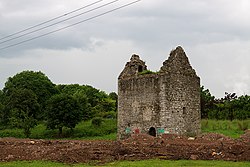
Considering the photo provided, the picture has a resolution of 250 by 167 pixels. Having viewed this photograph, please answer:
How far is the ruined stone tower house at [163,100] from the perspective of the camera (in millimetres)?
32812

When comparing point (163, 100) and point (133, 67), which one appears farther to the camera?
point (133, 67)

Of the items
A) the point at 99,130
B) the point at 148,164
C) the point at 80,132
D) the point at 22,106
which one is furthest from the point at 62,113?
the point at 148,164

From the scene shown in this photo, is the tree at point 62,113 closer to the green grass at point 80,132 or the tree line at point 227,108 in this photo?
the green grass at point 80,132

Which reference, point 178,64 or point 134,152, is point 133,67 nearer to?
point 178,64

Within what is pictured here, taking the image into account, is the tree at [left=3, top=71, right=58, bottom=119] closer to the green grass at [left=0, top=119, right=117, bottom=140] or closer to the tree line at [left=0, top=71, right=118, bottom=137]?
the tree line at [left=0, top=71, right=118, bottom=137]

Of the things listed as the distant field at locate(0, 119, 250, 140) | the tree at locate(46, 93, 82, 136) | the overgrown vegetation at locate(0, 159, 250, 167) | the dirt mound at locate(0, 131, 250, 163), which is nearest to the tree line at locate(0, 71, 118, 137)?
the tree at locate(46, 93, 82, 136)

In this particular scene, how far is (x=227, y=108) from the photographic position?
190 feet

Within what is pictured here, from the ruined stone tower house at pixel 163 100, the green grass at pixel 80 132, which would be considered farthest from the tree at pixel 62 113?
the ruined stone tower house at pixel 163 100

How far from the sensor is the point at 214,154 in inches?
836

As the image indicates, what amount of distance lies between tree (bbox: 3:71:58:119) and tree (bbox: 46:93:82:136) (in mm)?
16856

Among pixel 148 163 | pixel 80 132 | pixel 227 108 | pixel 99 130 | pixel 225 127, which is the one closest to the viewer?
pixel 148 163

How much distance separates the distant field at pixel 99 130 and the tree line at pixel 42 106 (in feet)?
3.38

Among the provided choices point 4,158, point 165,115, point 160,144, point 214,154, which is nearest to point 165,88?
point 165,115

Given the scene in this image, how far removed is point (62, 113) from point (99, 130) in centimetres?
487
